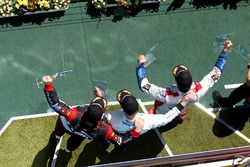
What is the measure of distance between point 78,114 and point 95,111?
2.24 feet

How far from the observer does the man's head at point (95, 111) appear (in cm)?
647

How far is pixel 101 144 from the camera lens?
8.49m

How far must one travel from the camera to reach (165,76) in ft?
32.1

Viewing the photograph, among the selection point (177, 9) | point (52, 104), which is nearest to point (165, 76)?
point (177, 9)

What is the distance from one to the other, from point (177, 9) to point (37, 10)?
11.0ft

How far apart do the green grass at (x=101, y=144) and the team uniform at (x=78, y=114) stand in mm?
927

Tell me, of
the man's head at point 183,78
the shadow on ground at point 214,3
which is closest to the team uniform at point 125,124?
the man's head at point 183,78

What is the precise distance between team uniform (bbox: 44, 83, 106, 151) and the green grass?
3.04 feet

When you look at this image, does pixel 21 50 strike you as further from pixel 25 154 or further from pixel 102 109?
pixel 102 109

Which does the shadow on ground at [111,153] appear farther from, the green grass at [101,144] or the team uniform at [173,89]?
the team uniform at [173,89]

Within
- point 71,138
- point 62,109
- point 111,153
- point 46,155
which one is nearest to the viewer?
point 62,109

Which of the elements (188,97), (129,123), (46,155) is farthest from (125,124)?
(46,155)

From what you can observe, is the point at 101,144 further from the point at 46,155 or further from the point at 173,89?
the point at 173,89

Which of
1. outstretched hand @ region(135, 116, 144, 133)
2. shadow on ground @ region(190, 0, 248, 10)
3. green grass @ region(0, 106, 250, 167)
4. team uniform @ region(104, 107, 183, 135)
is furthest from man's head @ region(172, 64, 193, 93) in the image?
shadow on ground @ region(190, 0, 248, 10)
